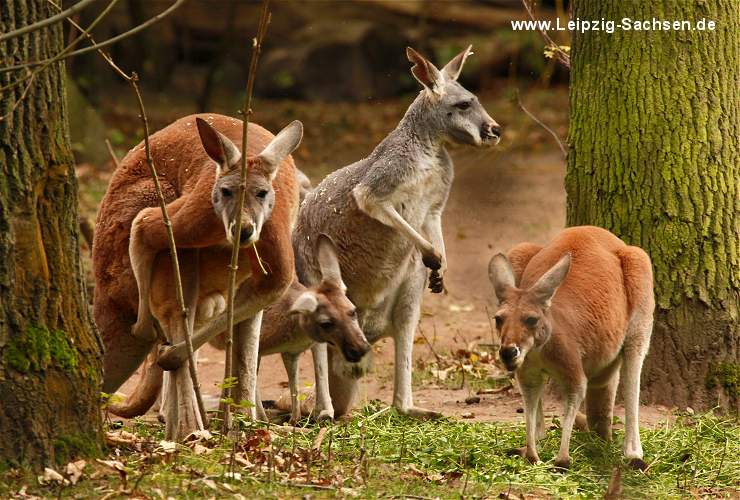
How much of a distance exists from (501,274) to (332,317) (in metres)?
0.90

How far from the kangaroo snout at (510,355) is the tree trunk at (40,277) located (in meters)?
1.81

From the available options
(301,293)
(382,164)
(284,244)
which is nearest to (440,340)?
(382,164)

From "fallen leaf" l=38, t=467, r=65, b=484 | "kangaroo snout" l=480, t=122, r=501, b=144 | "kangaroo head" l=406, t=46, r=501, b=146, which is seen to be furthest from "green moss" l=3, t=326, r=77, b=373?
"kangaroo snout" l=480, t=122, r=501, b=144

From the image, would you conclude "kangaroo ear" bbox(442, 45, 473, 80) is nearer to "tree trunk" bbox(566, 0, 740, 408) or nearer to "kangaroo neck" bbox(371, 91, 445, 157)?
"kangaroo neck" bbox(371, 91, 445, 157)

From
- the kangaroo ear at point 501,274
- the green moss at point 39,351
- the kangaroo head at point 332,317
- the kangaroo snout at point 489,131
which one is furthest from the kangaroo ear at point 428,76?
the green moss at point 39,351

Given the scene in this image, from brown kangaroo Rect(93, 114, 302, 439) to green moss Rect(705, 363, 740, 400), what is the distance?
2.73m

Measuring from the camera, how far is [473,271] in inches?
429

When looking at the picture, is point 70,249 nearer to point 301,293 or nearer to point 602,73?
point 301,293

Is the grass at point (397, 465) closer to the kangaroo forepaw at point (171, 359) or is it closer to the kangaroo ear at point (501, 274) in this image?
the kangaroo forepaw at point (171, 359)

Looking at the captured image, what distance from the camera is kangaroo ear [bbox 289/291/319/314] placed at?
5.79 meters

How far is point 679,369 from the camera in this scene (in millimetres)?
6750

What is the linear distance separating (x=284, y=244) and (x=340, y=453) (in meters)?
1.06

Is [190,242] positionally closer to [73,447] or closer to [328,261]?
[328,261]

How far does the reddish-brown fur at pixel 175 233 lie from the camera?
543cm
